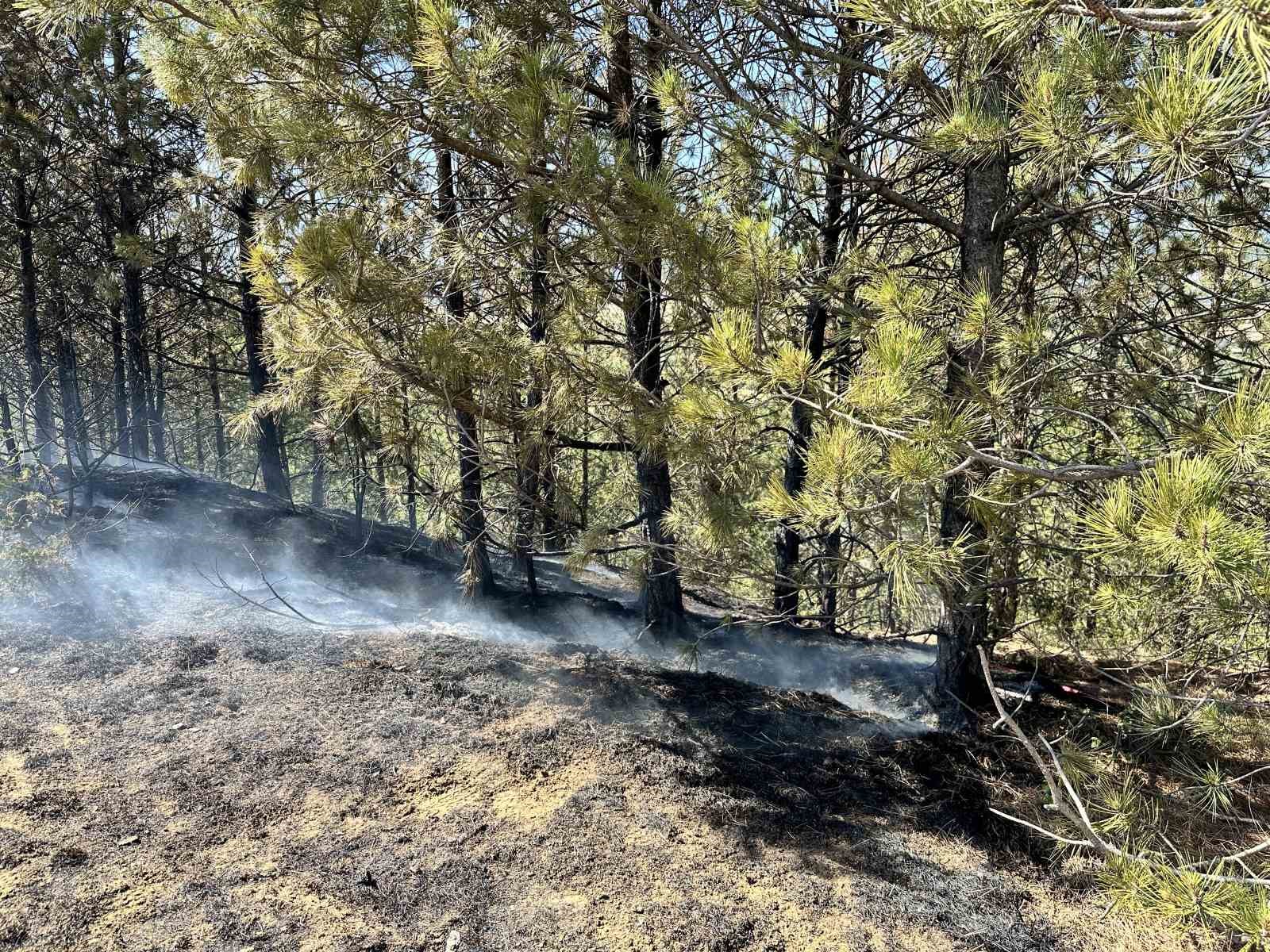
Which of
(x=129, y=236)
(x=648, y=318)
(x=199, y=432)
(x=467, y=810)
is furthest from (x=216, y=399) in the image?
(x=467, y=810)

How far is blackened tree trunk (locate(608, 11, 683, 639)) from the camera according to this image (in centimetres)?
430

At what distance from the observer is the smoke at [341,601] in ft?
20.2

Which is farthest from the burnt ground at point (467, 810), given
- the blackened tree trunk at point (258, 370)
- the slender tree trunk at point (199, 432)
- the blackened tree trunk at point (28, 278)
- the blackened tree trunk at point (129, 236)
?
the slender tree trunk at point (199, 432)

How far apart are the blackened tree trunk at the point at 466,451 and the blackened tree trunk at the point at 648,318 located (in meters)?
1.04

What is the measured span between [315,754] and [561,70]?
3735 mm

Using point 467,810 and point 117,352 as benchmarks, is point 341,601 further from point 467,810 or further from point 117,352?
point 117,352

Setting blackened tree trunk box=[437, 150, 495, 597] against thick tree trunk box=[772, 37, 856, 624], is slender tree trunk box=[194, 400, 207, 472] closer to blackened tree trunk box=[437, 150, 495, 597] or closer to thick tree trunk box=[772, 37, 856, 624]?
blackened tree trunk box=[437, 150, 495, 597]

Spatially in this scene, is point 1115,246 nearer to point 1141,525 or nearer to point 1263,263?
point 1263,263

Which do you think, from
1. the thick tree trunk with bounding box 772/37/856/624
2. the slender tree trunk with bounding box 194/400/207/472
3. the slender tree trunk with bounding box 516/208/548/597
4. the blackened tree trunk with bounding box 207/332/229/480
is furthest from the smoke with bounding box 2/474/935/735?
the slender tree trunk with bounding box 194/400/207/472

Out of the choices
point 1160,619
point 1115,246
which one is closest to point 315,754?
point 1160,619

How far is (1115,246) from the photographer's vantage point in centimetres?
431

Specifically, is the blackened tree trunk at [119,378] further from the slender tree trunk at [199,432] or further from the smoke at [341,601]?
the slender tree trunk at [199,432]

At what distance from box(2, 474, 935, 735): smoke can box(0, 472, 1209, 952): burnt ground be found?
46 cm

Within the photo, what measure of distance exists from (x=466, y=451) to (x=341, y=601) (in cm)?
261
